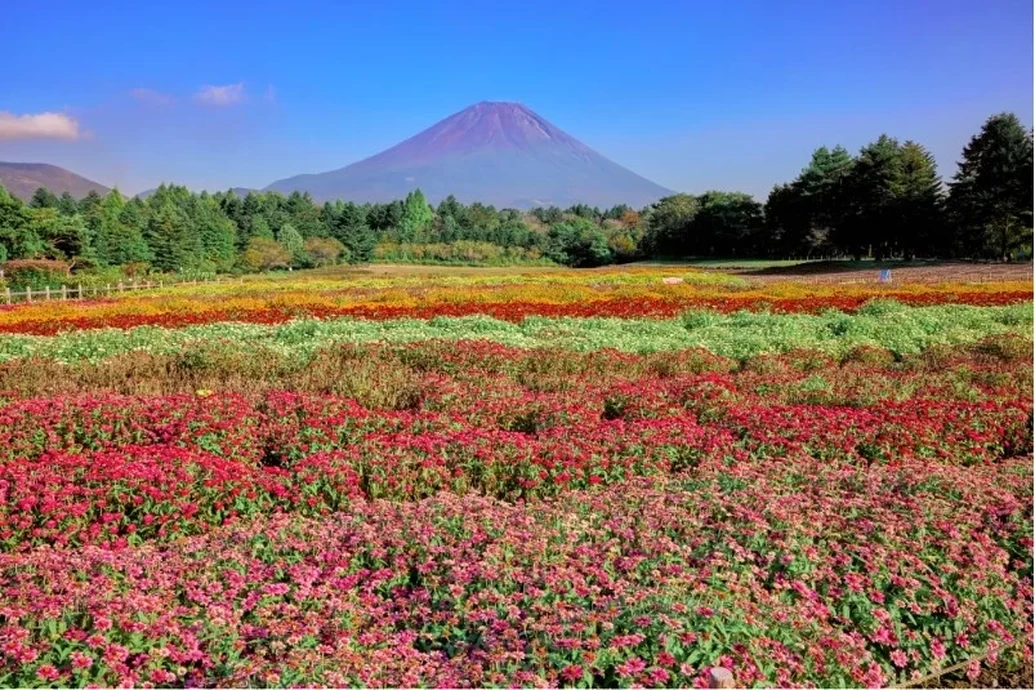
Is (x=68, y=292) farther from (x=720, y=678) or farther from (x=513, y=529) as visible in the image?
(x=720, y=678)

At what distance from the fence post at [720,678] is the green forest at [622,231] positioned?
5026cm

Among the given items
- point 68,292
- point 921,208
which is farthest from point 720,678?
point 921,208

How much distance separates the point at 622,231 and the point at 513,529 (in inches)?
4204

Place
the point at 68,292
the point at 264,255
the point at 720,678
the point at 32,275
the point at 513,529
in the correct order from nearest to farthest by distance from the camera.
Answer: the point at 720,678 < the point at 513,529 < the point at 68,292 < the point at 32,275 < the point at 264,255

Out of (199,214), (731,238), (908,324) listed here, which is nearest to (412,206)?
(199,214)

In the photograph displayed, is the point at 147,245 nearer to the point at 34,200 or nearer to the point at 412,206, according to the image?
the point at 34,200

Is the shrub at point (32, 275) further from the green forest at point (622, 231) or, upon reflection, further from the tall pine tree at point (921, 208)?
the tall pine tree at point (921, 208)

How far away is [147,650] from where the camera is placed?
10.3 ft

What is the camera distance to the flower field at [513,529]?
10.3 ft

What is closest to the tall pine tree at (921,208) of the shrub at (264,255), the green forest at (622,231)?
the green forest at (622,231)

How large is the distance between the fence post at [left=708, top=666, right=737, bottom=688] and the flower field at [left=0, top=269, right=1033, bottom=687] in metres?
0.11

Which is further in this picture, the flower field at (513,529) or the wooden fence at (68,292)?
the wooden fence at (68,292)

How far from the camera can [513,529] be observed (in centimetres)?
421

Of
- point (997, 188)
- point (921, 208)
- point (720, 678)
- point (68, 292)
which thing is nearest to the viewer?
point (720, 678)
